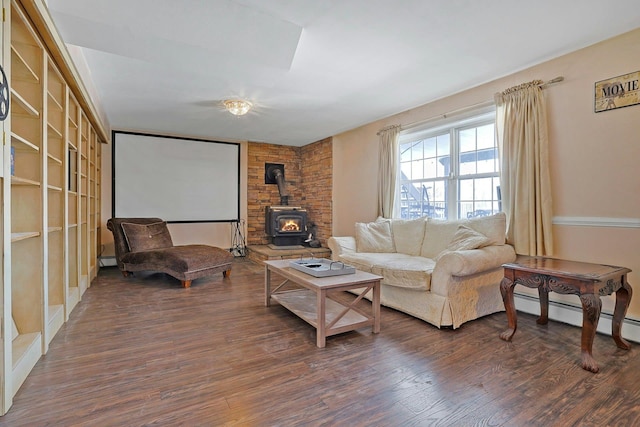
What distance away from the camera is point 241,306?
10.8ft

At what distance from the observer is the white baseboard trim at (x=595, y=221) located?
8.07ft

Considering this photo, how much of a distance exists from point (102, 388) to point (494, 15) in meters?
3.41

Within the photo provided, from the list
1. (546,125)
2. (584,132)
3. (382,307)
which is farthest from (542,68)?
A: (382,307)

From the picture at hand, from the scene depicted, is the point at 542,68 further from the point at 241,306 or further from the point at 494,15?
the point at 241,306

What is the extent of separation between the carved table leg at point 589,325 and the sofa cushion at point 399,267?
1082 millimetres

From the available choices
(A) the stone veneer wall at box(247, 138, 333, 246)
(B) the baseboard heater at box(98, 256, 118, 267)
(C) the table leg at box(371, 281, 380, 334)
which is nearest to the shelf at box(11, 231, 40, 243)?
(C) the table leg at box(371, 281, 380, 334)

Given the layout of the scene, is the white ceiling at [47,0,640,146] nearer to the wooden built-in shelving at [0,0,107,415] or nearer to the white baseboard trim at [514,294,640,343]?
the wooden built-in shelving at [0,0,107,415]

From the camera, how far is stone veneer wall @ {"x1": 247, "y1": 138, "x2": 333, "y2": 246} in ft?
20.2

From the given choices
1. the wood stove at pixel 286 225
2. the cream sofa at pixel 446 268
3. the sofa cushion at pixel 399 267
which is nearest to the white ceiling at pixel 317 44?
the cream sofa at pixel 446 268

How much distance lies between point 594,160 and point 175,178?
235 inches

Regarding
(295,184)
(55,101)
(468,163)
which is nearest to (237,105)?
(55,101)

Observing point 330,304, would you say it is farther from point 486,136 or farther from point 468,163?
point 486,136

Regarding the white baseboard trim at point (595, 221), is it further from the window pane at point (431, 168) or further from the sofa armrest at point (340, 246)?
the sofa armrest at point (340, 246)

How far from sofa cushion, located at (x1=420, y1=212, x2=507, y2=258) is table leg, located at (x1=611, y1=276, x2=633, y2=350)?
94 cm
